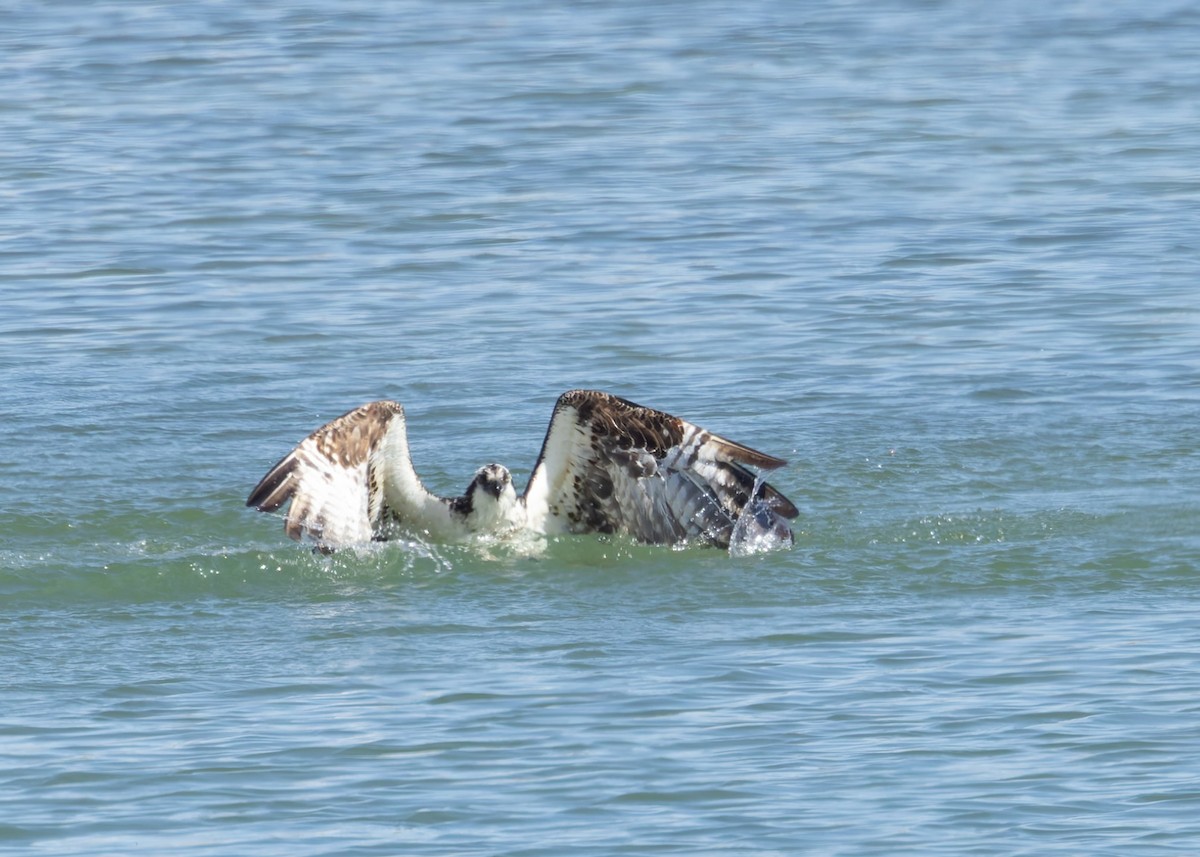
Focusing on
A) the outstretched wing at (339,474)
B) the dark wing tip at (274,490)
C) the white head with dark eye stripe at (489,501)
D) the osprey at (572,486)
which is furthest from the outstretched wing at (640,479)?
the dark wing tip at (274,490)

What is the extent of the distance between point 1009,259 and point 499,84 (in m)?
9.41

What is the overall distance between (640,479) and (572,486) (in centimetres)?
34

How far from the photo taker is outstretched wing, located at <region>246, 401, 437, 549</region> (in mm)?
10250

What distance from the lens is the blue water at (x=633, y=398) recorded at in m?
8.02

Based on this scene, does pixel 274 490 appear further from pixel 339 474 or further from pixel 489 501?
pixel 489 501

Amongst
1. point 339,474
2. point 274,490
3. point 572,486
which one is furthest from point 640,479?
point 274,490

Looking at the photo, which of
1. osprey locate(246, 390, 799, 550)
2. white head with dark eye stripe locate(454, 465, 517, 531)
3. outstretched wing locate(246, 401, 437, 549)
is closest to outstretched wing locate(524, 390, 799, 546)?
osprey locate(246, 390, 799, 550)

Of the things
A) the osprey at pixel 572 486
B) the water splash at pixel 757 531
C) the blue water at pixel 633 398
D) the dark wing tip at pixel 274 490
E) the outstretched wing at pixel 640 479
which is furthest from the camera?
the water splash at pixel 757 531

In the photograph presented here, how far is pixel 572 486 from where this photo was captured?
37.1 feet

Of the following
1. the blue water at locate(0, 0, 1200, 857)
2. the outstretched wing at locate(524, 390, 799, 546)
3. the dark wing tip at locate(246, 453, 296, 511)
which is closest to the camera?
the blue water at locate(0, 0, 1200, 857)

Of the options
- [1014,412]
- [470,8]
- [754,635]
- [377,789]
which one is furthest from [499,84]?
[377,789]

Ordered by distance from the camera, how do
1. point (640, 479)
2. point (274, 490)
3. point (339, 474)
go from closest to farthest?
point (274, 490) < point (339, 474) < point (640, 479)

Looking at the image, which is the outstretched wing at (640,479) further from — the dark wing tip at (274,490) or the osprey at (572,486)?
the dark wing tip at (274,490)

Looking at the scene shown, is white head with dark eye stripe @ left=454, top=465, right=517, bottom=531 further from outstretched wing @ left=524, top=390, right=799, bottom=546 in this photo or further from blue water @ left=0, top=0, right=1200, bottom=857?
blue water @ left=0, top=0, right=1200, bottom=857
